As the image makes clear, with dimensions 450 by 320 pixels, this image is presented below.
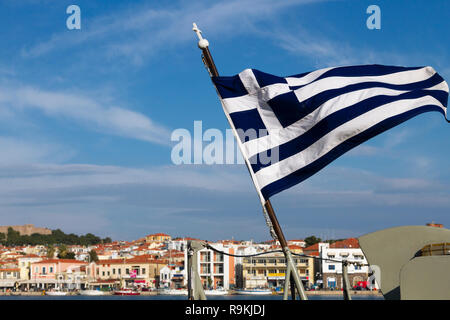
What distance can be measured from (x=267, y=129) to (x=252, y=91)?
1.95 ft

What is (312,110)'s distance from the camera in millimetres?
9117

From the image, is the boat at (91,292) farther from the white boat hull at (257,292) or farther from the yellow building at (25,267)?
the white boat hull at (257,292)

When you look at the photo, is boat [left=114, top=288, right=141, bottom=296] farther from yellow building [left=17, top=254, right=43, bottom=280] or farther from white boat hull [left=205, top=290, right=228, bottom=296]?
yellow building [left=17, top=254, right=43, bottom=280]

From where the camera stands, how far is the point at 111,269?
13300cm

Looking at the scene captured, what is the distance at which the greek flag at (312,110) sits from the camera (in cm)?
874

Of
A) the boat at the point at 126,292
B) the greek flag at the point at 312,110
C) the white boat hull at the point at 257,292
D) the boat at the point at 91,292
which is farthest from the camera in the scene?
the boat at the point at 91,292

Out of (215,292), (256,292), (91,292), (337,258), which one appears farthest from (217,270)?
(91,292)

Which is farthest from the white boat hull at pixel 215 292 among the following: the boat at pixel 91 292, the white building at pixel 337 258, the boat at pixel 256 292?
the boat at pixel 91 292

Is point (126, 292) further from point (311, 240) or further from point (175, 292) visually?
point (311, 240)

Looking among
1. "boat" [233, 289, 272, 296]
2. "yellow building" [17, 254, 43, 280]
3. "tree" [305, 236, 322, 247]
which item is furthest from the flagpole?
"tree" [305, 236, 322, 247]
